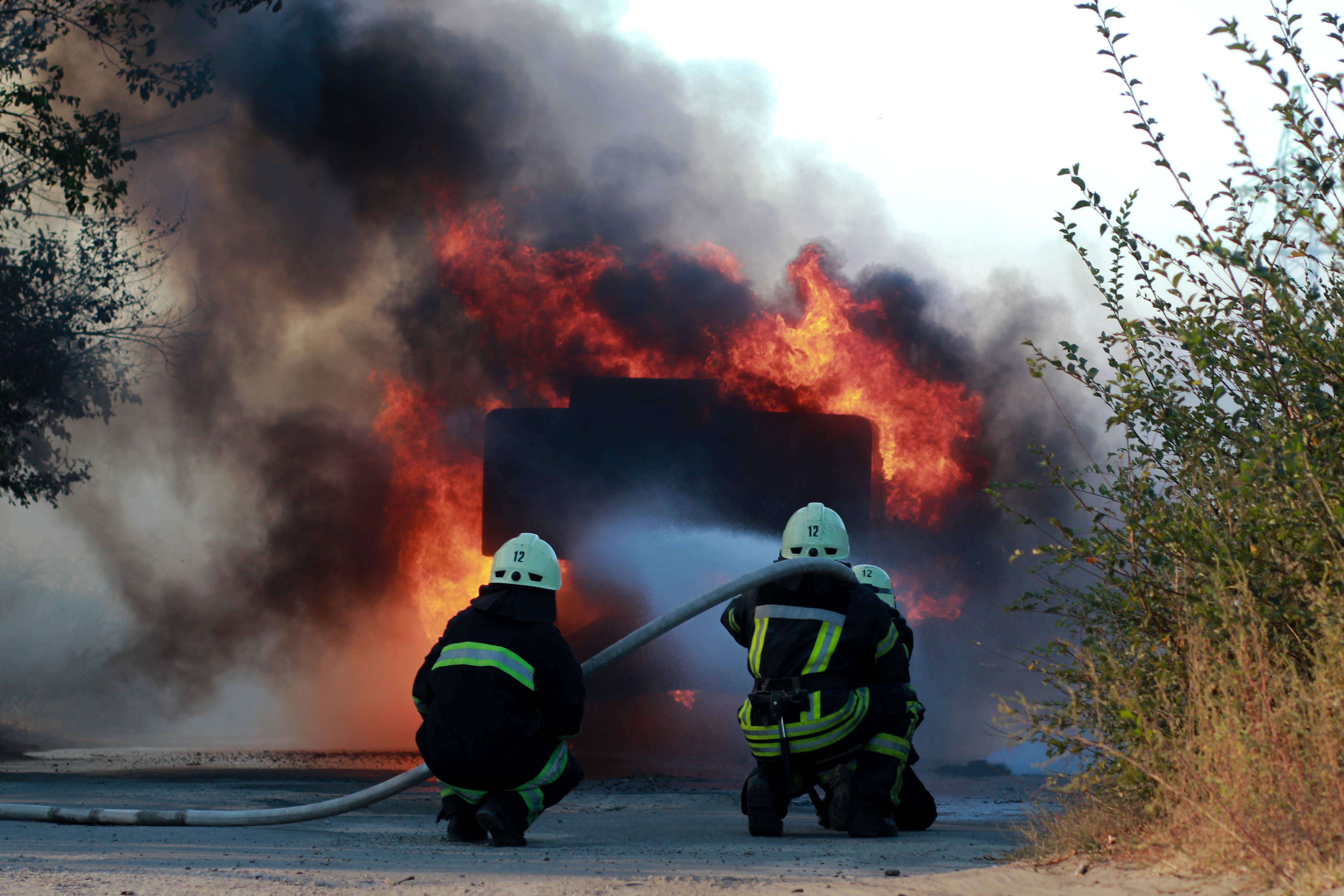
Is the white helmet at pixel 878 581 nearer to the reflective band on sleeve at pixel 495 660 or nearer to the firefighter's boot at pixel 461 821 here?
the reflective band on sleeve at pixel 495 660

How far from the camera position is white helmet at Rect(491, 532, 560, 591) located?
5801mm

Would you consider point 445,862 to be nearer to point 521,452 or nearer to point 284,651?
point 521,452

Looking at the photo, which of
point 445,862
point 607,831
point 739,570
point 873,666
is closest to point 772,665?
point 873,666

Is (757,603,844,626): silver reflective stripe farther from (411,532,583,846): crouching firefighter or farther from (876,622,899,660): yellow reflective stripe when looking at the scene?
(411,532,583,846): crouching firefighter

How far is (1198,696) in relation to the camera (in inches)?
154

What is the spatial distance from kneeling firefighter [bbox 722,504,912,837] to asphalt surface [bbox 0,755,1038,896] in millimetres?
229

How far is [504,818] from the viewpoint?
5500mm

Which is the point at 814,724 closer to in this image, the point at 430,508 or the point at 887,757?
the point at 887,757

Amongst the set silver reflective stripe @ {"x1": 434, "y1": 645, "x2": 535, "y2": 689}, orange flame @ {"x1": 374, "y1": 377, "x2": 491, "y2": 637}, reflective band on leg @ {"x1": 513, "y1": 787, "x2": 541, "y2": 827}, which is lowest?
reflective band on leg @ {"x1": 513, "y1": 787, "x2": 541, "y2": 827}

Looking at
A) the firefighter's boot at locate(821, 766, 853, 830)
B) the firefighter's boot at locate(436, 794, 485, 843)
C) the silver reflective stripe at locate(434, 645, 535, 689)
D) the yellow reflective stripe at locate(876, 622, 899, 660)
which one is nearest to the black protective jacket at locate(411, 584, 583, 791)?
the silver reflective stripe at locate(434, 645, 535, 689)

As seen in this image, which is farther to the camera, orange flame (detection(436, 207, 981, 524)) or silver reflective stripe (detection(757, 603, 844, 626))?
orange flame (detection(436, 207, 981, 524))

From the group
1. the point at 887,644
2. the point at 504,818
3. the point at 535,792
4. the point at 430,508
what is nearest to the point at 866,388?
the point at 430,508

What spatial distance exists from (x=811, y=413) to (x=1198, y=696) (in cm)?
1286

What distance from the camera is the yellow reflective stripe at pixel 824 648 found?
20.5ft
